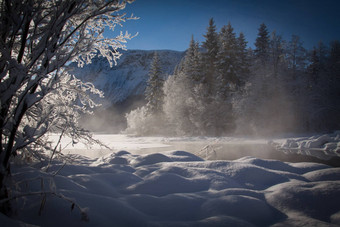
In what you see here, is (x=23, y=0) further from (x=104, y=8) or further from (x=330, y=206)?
(x=330, y=206)

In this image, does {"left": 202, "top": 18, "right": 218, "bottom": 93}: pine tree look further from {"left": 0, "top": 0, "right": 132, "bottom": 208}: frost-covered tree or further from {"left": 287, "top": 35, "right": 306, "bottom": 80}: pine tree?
{"left": 0, "top": 0, "right": 132, "bottom": 208}: frost-covered tree

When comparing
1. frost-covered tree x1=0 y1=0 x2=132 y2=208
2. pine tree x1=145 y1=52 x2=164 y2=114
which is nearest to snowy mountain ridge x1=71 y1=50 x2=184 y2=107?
pine tree x1=145 y1=52 x2=164 y2=114

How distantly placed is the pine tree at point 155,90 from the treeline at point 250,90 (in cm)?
34

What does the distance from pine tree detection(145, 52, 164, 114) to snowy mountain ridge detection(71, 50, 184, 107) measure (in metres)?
59.2

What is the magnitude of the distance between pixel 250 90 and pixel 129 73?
103 m

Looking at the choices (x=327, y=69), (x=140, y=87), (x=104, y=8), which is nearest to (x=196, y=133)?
(x=327, y=69)

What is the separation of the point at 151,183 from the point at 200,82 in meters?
24.2

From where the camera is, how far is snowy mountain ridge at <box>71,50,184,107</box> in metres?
98.8

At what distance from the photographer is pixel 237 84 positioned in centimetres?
2536

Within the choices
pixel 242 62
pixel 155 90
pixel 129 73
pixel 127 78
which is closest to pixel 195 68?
pixel 242 62

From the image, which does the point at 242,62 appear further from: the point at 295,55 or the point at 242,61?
the point at 295,55

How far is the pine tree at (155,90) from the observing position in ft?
101

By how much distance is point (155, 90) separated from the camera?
3128 centimetres

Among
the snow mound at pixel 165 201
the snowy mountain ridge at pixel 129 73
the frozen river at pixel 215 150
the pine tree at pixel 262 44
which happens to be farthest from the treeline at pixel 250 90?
the snowy mountain ridge at pixel 129 73
